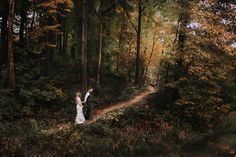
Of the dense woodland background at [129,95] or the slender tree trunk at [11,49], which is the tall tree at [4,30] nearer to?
the dense woodland background at [129,95]

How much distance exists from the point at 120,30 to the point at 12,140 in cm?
2572

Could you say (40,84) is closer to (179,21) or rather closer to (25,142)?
(25,142)

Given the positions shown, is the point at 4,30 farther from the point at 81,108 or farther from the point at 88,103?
the point at 81,108

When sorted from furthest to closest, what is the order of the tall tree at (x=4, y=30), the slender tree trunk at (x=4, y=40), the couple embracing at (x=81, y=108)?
the slender tree trunk at (x=4, y=40) < the tall tree at (x=4, y=30) < the couple embracing at (x=81, y=108)

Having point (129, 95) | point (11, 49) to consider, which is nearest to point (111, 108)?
point (129, 95)

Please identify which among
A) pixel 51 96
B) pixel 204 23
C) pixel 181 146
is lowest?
pixel 181 146

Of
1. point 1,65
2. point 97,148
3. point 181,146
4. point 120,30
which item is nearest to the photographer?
point 97,148

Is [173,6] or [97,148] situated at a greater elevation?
[173,6]

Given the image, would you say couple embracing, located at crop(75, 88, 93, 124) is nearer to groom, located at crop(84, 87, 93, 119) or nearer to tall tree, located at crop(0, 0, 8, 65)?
groom, located at crop(84, 87, 93, 119)

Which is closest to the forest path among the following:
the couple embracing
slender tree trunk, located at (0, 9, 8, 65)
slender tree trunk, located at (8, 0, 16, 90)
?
the couple embracing

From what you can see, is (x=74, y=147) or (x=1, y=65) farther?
(x=1, y=65)

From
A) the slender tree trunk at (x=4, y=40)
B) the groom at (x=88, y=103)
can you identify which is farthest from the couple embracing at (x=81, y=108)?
the slender tree trunk at (x=4, y=40)

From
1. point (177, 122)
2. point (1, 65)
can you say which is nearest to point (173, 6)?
point (177, 122)

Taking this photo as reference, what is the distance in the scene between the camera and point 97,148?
18.4 meters
